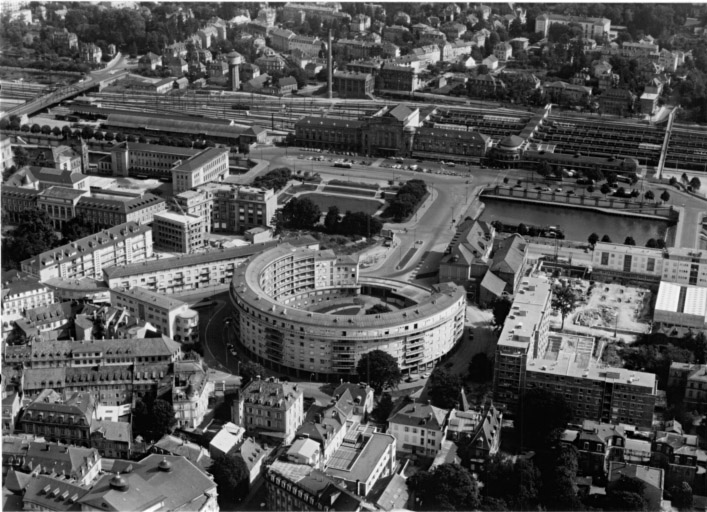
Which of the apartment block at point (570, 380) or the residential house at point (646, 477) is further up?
the apartment block at point (570, 380)

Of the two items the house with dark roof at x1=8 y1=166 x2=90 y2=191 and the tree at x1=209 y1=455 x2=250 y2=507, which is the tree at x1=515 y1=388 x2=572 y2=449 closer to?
the tree at x1=209 y1=455 x2=250 y2=507

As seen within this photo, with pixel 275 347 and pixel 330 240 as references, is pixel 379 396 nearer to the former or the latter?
pixel 275 347

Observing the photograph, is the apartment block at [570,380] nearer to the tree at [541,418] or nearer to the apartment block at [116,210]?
the tree at [541,418]

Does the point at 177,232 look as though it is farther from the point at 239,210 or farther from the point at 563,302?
the point at 563,302

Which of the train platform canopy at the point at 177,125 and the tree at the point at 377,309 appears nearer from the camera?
the tree at the point at 377,309

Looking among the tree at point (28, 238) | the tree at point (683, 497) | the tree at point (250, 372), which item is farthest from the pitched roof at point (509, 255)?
the tree at point (28, 238)
